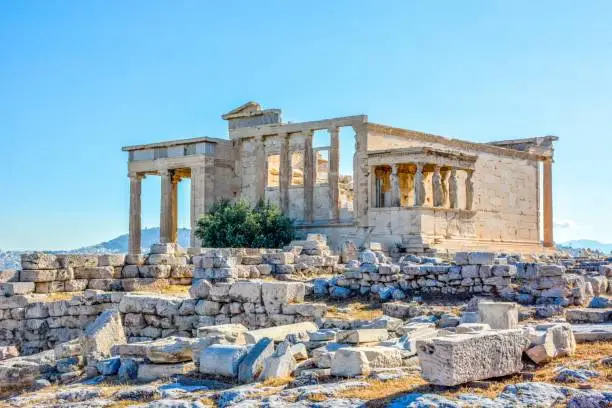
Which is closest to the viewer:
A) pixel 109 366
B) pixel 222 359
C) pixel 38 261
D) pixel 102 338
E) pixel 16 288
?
pixel 222 359

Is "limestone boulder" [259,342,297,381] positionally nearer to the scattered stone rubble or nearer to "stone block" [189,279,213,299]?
the scattered stone rubble

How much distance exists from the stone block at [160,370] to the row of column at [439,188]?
68.5 feet

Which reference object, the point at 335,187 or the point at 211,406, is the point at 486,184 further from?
the point at 211,406

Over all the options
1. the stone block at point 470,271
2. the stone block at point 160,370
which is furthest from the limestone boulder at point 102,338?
the stone block at point 470,271

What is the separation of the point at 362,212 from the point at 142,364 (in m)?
22.1

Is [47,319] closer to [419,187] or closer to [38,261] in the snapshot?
[38,261]

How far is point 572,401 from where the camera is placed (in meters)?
7.31

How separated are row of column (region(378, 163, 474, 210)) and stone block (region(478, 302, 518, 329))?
1951 cm

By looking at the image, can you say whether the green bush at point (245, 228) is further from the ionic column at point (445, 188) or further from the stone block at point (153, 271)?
the stone block at point (153, 271)

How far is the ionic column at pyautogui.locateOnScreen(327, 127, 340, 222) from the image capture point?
3366cm

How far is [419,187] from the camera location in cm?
3134

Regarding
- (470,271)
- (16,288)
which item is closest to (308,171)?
(16,288)

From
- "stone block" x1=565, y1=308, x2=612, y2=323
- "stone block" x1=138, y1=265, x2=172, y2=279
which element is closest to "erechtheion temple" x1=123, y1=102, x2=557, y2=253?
"stone block" x1=138, y1=265, x2=172, y2=279

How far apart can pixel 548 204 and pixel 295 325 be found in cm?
3023
